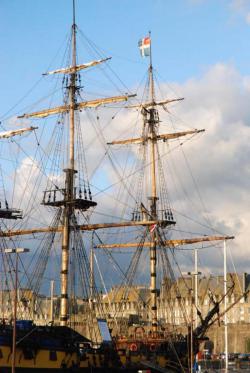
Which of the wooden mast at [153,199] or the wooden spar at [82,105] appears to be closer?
the wooden spar at [82,105]

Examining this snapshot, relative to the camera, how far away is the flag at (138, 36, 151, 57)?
7853 cm

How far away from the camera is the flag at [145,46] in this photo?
258 feet

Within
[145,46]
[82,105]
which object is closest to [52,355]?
[82,105]

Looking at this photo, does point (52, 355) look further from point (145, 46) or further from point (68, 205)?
point (145, 46)

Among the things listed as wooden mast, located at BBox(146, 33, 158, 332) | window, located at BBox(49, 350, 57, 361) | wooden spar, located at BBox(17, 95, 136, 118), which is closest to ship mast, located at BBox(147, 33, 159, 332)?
wooden mast, located at BBox(146, 33, 158, 332)

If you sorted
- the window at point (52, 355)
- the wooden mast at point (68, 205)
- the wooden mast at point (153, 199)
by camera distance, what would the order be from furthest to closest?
1. the wooden mast at point (153, 199)
2. the wooden mast at point (68, 205)
3. the window at point (52, 355)

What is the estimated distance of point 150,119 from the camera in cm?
7938

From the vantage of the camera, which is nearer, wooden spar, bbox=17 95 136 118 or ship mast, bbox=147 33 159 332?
wooden spar, bbox=17 95 136 118

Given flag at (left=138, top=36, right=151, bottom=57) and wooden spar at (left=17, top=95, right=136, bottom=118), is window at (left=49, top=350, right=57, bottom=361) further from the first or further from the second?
flag at (left=138, top=36, right=151, bottom=57)

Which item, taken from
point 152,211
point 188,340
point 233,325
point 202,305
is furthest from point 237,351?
point 188,340

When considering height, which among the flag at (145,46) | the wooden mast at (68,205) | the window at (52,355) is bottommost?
the window at (52,355)

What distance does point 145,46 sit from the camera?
78.7m

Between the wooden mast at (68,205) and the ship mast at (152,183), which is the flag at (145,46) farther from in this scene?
the wooden mast at (68,205)

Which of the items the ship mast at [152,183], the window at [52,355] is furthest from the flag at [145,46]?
the window at [52,355]
